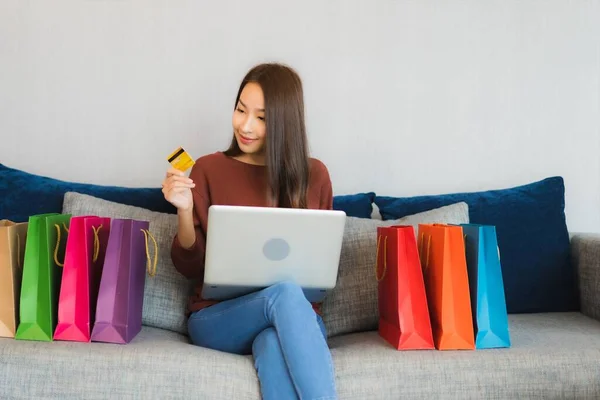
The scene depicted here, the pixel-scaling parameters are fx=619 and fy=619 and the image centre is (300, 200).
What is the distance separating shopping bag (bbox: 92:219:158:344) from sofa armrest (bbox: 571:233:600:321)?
136 cm

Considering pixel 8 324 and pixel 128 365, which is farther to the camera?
pixel 8 324

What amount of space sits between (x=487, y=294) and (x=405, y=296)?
202mm

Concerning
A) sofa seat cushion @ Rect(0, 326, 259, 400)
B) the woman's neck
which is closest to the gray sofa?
sofa seat cushion @ Rect(0, 326, 259, 400)

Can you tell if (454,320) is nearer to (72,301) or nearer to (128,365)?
(128,365)

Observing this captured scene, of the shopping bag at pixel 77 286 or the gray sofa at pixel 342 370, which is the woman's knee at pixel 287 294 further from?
the shopping bag at pixel 77 286

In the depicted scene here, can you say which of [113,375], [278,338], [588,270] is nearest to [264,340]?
[278,338]

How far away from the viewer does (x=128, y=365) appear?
1306mm

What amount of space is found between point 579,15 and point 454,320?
1463mm

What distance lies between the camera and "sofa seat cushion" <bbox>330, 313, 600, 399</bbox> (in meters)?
1.36

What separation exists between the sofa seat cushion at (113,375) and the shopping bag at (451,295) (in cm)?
48

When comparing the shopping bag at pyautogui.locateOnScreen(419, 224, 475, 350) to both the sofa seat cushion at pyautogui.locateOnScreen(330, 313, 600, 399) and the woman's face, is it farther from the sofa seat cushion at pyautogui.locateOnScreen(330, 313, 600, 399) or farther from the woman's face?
the woman's face

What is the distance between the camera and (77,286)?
144 centimetres

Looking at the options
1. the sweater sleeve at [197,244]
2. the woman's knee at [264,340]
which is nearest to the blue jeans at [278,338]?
the woman's knee at [264,340]

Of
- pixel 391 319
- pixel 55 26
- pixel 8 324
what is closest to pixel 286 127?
pixel 391 319
